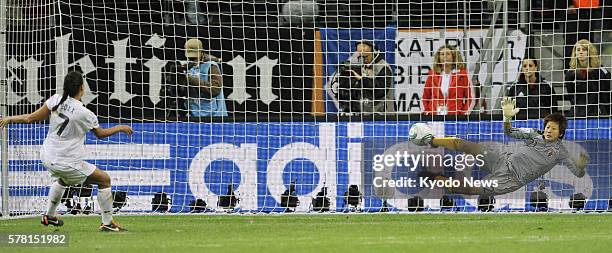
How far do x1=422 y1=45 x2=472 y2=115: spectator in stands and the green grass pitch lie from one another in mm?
2343

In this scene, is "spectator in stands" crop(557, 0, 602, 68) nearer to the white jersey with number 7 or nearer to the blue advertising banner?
the blue advertising banner

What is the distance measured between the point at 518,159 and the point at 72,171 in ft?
23.5

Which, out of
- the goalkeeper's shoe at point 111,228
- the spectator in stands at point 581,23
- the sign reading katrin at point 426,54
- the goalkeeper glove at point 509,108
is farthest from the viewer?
the sign reading katrin at point 426,54

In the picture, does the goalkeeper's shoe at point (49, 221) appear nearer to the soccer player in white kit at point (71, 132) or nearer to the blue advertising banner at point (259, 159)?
the soccer player in white kit at point (71, 132)

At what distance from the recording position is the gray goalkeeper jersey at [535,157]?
674 inches

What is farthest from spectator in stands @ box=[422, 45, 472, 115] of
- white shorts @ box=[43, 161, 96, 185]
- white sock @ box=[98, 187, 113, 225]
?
white shorts @ box=[43, 161, 96, 185]

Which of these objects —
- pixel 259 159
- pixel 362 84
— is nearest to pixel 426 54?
pixel 362 84

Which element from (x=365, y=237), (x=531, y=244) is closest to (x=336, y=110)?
(x=365, y=237)

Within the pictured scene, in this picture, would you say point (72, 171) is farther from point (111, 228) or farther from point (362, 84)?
point (362, 84)

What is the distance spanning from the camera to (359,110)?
18328mm

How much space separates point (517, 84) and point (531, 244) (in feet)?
23.2

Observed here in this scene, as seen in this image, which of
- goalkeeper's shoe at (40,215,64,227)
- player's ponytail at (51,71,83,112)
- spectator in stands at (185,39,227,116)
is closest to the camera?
player's ponytail at (51,71,83,112)

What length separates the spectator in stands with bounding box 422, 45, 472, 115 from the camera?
18328mm

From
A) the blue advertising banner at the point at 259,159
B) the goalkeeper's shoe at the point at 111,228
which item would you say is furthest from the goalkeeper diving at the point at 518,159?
the goalkeeper's shoe at the point at 111,228
